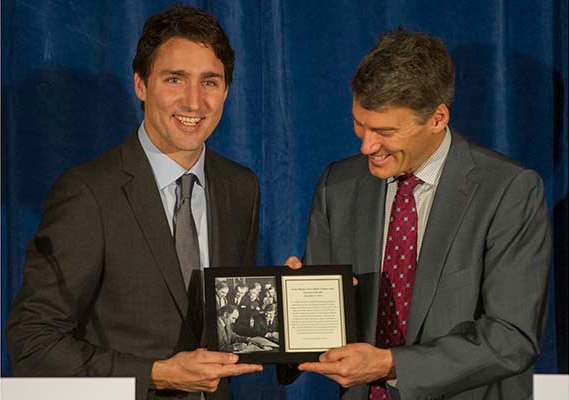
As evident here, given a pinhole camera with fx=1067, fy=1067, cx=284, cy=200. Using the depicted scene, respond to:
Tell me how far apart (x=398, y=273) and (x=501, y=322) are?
0.88 ft

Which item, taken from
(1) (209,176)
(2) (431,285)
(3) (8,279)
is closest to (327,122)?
(1) (209,176)

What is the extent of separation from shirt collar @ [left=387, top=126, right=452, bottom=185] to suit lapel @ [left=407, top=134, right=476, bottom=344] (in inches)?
1.4

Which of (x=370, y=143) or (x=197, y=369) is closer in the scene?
(x=197, y=369)

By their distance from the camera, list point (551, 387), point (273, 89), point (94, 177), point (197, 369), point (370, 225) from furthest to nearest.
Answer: point (273, 89)
point (370, 225)
point (94, 177)
point (197, 369)
point (551, 387)

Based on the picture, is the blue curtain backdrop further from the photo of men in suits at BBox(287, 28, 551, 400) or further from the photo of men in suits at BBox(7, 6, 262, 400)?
the photo of men in suits at BBox(287, 28, 551, 400)

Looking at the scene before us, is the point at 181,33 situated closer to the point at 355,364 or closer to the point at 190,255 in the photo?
the point at 190,255

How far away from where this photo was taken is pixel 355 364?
2.42 meters

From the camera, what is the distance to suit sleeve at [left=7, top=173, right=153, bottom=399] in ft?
7.95

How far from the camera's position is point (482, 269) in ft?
8.21

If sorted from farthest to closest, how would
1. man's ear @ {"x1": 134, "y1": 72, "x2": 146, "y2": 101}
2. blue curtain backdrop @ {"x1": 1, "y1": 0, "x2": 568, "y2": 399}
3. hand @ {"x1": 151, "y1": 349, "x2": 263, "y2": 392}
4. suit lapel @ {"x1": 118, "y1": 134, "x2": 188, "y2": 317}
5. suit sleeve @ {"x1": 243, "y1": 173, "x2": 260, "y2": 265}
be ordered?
blue curtain backdrop @ {"x1": 1, "y1": 0, "x2": 568, "y2": 399}, suit sleeve @ {"x1": 243, "y1": 173, "x2": 260, "y2": 265}, man's ear @ {"x1": 134, "y1": 72, "x2": 146, "y2": 101}, suit lapel @ {"x1": 118, "y1": 134, "x2": 188, "y2": 317}, hand @ {"x1": 151, "y1": 349, "x2": 263, "y2": 392}

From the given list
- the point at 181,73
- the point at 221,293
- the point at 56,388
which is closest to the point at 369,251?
the point at 221,293

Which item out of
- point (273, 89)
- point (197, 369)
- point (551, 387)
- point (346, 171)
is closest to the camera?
point (551, 387)

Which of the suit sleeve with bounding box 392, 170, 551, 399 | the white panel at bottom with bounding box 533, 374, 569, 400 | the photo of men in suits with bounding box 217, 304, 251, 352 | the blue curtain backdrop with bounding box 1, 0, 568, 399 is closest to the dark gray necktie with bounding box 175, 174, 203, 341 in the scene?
the photo of men in suits with bounding box 217, 304, 251, 352

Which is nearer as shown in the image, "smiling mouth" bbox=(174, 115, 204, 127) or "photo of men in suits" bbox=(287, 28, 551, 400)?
"photo of men in suits" bbox=(287, 28, 551, 400)
